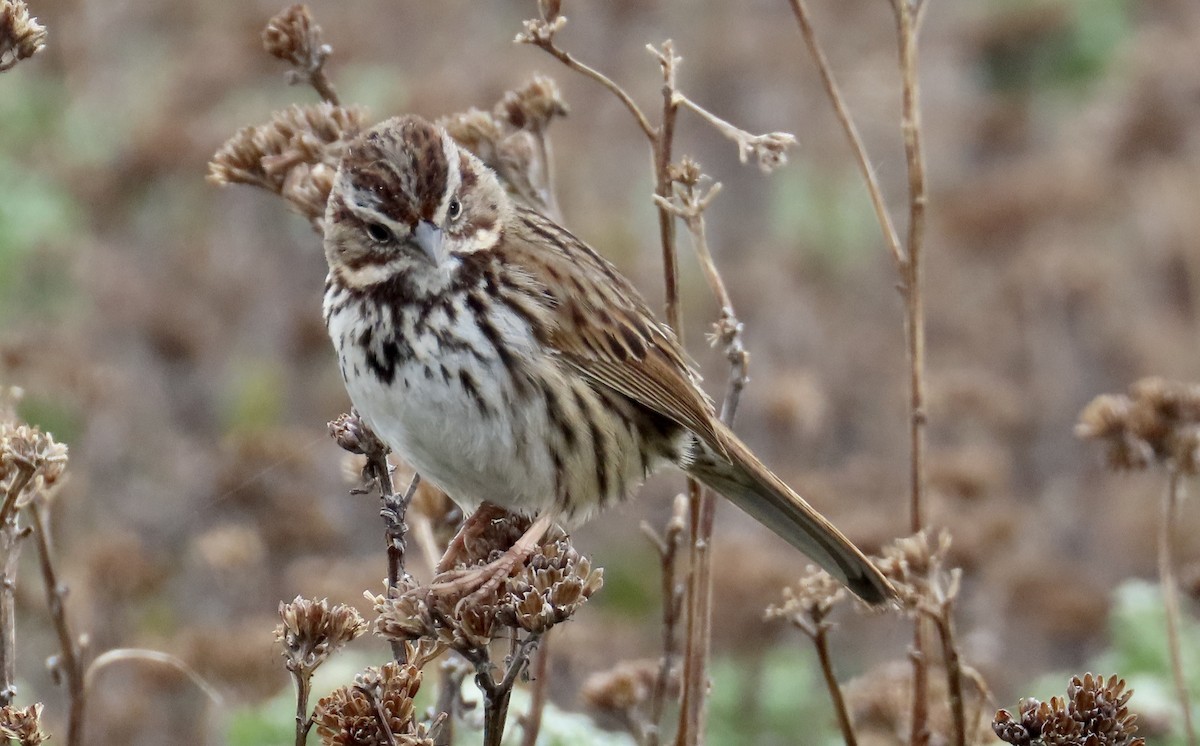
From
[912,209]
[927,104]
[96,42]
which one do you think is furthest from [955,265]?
[912,209]

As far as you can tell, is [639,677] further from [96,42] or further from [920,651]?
[96,42]

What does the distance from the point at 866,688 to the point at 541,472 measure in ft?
3.24

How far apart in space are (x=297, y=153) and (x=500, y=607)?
→ 46.2 inches

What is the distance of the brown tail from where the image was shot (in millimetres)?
3082

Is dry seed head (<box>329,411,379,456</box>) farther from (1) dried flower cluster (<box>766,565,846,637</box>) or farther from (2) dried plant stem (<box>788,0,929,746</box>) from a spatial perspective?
(2) dried plant stem (<box>788,0,929,746</box>)

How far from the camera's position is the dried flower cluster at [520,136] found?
10.6ft

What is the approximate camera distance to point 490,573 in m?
2.54

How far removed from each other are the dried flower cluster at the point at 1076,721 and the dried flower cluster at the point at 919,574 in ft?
1.58

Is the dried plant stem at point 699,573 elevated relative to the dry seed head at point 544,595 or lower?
elevated

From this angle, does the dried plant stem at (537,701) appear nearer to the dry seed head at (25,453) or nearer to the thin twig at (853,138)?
the dry seed head at (25,453)

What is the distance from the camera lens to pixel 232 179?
309 cm

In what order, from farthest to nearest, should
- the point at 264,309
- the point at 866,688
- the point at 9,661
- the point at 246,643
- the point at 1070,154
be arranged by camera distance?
the point at 1070,154, the point at 264,309, the point at 246,643, the point at 866,688, the point at 9,661

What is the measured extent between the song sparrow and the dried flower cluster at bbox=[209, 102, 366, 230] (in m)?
0.10

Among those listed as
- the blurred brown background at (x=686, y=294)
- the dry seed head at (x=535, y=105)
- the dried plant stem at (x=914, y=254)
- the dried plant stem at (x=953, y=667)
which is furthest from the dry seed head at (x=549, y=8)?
the blurred brown background at (x=686, y=294)
